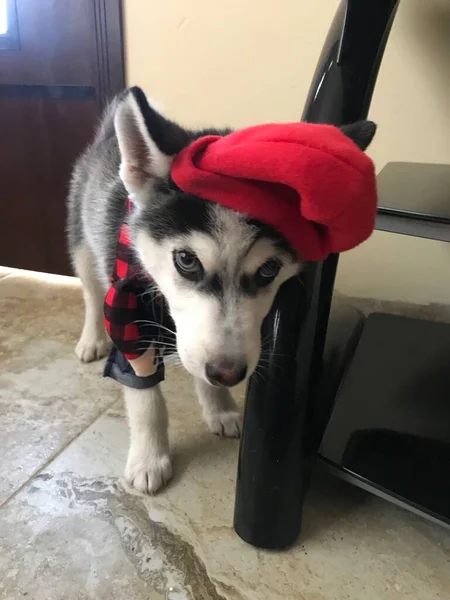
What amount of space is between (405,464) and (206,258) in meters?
0.63

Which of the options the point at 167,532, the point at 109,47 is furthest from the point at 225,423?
the point at 109,47

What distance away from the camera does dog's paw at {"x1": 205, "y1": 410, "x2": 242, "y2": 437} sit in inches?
55.6

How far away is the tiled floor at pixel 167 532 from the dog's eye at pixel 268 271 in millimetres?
543

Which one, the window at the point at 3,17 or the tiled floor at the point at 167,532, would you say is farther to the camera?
the window at the point at 3,17

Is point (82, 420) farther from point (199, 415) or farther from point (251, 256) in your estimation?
point (251, 256)

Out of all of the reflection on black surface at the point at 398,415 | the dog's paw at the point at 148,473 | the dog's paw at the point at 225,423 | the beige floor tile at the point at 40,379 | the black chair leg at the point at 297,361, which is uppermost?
the black chair leg at the point at 297,361

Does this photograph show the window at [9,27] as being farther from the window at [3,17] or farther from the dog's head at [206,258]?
the dog's head at [206,258]

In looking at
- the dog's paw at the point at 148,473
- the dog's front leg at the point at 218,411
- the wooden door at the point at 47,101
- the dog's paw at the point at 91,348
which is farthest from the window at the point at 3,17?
the dog's paw at the point at 148,473

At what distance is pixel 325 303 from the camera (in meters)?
1.01

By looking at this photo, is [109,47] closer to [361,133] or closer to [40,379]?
[40,379]

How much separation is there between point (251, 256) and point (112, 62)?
1.27 m

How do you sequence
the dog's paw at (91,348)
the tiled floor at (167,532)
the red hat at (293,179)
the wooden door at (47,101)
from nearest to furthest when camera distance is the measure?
the red hat at (293,179) → the tiled floor at (167,532) → the dog's paw at (91,348) → the wooden door at (47,101)

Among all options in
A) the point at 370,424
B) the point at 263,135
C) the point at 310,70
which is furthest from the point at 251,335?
the point at 310,70

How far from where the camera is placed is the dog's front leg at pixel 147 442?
4.02 feet
